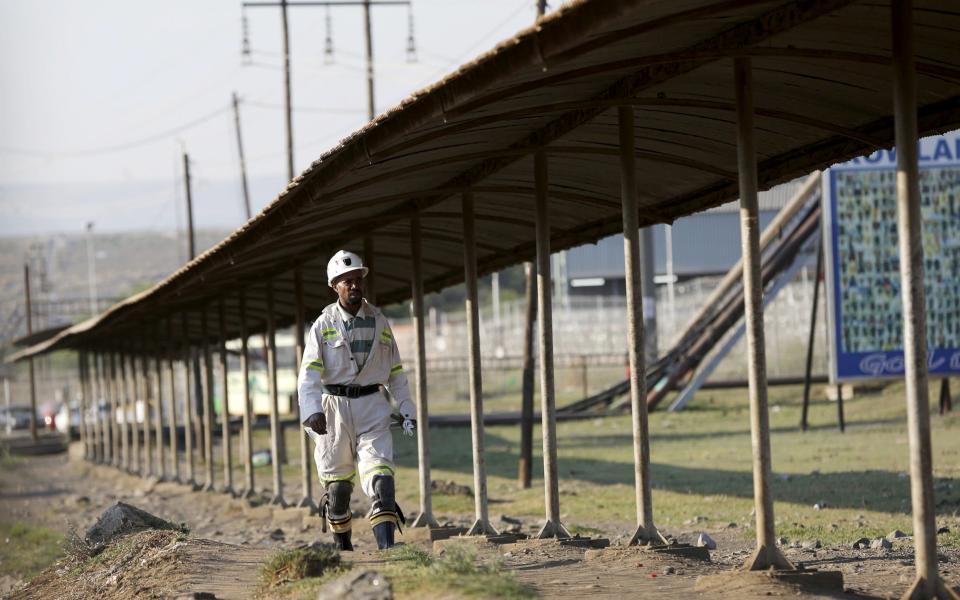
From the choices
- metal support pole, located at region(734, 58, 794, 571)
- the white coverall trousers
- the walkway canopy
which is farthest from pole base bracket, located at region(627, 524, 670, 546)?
the walkway canopy

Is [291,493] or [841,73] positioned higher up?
[841,73]

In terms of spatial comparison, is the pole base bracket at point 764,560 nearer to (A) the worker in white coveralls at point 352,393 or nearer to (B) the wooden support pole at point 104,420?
(A) the worker in white coveralls at point 352,393

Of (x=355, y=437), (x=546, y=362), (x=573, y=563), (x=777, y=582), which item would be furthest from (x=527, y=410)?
(x=777, y=582)

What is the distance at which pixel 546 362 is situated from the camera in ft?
42.4

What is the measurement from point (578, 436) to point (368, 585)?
1123 inches

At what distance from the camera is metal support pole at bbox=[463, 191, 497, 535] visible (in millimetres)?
13680

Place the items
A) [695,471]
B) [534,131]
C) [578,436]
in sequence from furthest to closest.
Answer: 1. [578,436]
2. [695,471]
3. [534,131]

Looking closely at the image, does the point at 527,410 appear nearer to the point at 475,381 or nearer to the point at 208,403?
the point at 208,403

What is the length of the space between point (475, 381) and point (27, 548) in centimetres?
966

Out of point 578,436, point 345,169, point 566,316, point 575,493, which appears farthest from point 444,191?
point 566,316

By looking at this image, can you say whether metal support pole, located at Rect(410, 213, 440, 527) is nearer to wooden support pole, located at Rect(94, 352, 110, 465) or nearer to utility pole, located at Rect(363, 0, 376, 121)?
utility pole, located at Rect(363, 0, 376, 121)

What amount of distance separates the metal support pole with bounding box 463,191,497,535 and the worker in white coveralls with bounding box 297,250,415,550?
2666 millimetres

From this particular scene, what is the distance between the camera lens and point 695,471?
79.9ft

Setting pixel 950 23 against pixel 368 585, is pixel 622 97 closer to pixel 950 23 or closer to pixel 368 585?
pixel 950 23
